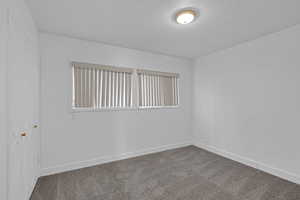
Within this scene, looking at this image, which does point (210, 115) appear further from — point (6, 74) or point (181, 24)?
point (6, 74)

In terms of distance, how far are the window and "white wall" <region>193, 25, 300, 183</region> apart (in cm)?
115

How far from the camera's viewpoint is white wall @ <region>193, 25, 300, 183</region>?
2170 mm

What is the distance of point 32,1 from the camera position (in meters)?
1.64

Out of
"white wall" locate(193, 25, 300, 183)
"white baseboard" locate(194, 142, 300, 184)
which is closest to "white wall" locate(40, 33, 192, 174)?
"white baseboard" locate(194, 142, 300, 184)

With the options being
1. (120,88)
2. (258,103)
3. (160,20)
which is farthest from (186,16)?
(258,103)

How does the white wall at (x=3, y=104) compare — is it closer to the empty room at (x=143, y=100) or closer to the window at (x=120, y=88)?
the empty room at (x=143, y=100)

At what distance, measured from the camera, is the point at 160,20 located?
2.04 metres

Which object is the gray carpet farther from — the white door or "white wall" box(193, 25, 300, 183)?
the white door

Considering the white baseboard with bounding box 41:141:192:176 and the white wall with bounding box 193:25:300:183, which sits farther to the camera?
the white baseboard with bounding box 41:141:192:176

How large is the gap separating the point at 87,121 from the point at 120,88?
961 millimetres

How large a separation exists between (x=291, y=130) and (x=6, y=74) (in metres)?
3.74

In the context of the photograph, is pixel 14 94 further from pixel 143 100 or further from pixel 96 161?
pixel 143 100

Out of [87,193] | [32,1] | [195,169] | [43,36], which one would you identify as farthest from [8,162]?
[195,169]

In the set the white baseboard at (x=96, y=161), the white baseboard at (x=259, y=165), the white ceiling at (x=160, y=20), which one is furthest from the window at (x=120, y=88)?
the white baseboard at (x=259, y=165)
